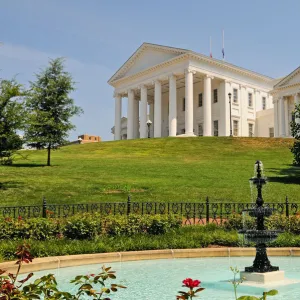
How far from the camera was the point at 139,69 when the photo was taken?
72.1 m

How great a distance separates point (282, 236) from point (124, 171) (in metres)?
17.9

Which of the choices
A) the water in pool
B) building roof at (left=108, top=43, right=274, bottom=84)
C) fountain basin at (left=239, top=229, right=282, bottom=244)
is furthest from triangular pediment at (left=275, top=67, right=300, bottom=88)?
fountain basin at (left=239, top=229, right=282, bottom=244)

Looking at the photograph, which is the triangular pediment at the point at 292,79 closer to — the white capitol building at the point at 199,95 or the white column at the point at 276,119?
the white capitol building at the point at 199,95

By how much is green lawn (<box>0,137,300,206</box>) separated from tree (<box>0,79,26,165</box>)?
227 centimetres

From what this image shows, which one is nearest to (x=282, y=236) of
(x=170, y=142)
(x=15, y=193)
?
(x=15, y=193)

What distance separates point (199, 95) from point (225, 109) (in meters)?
7.09

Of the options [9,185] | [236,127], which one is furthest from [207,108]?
[9,185]

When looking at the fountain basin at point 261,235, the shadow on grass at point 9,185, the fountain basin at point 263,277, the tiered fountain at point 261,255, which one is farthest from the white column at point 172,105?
the fountain basin at point 263,277

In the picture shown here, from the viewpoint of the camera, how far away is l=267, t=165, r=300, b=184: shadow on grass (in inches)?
1063

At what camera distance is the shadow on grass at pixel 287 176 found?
27.0 meters

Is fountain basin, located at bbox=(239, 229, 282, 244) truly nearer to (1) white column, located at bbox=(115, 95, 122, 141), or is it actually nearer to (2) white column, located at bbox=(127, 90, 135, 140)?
(2) white column, located at bbox=(127, 90, 135, 140)

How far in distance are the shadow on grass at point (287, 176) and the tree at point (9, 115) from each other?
14.7m

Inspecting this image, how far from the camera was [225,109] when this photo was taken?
219 feet

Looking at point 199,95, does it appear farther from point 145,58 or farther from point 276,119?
point 276,119
